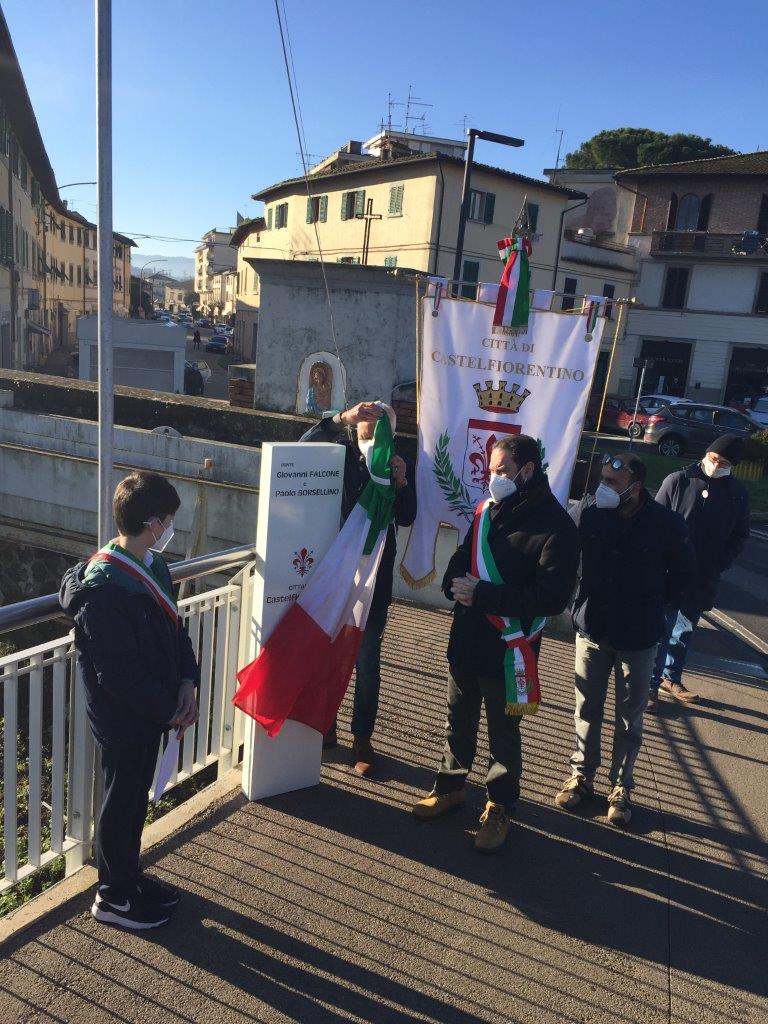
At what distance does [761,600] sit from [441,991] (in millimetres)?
7838

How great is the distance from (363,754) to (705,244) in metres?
40.1

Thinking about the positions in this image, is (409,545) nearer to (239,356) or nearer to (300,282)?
(300,282)

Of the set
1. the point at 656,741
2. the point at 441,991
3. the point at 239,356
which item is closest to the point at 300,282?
the point at 656,741

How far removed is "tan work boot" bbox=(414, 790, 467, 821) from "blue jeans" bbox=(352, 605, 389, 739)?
0.53 m

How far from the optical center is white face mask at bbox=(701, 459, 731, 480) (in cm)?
532

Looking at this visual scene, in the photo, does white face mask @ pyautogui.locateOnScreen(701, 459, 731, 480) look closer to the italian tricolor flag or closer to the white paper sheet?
the italian tricolor flag

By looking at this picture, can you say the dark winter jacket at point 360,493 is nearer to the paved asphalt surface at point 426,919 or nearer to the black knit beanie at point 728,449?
the paved asphalt surface at point 426,919

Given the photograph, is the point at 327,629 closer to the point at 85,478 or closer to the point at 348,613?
the point at 348,613

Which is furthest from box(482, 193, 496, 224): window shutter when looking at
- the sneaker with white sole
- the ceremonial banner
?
the sneaker with white sole

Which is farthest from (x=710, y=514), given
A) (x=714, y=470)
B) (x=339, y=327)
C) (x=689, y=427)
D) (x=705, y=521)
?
(x=689, y=427)

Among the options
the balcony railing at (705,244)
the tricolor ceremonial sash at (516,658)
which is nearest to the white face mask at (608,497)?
the tricolor ceremonial sash at (516,658)

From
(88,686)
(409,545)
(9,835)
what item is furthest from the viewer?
(409,545)

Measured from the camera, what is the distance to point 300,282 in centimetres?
1038

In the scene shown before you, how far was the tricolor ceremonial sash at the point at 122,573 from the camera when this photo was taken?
2.58 metres
